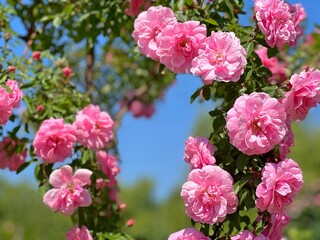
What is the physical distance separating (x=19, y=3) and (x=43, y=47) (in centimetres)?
26

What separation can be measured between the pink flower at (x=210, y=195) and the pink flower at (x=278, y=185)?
8 cm

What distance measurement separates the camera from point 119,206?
2.65 metres

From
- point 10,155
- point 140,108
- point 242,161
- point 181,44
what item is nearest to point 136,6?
A: point 181,44

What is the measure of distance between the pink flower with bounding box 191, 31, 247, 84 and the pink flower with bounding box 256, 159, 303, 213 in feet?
0.93

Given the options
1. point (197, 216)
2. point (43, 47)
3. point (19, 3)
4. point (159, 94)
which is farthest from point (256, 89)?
point (159, 94)

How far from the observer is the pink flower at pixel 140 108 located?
426 cm

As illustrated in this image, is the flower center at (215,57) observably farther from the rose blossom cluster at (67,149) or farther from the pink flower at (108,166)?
the pink flower at (108,166)

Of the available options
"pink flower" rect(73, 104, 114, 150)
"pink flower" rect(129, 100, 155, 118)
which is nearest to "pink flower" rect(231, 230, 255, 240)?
"pink flower" rect(73, 104, 114, 150)

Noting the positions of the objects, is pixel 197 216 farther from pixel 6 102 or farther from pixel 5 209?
pixel 5 209

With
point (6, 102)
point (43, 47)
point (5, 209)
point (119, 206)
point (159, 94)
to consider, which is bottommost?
point (5, 209)

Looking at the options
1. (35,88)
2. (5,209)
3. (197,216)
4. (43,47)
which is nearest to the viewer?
(197,216)

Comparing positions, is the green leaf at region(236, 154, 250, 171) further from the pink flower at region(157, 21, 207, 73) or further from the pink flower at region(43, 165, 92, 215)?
the pink flower at region(43, 165, 92, 215)

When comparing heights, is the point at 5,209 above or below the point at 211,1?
below

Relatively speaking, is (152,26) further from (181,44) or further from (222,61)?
(222,61)
